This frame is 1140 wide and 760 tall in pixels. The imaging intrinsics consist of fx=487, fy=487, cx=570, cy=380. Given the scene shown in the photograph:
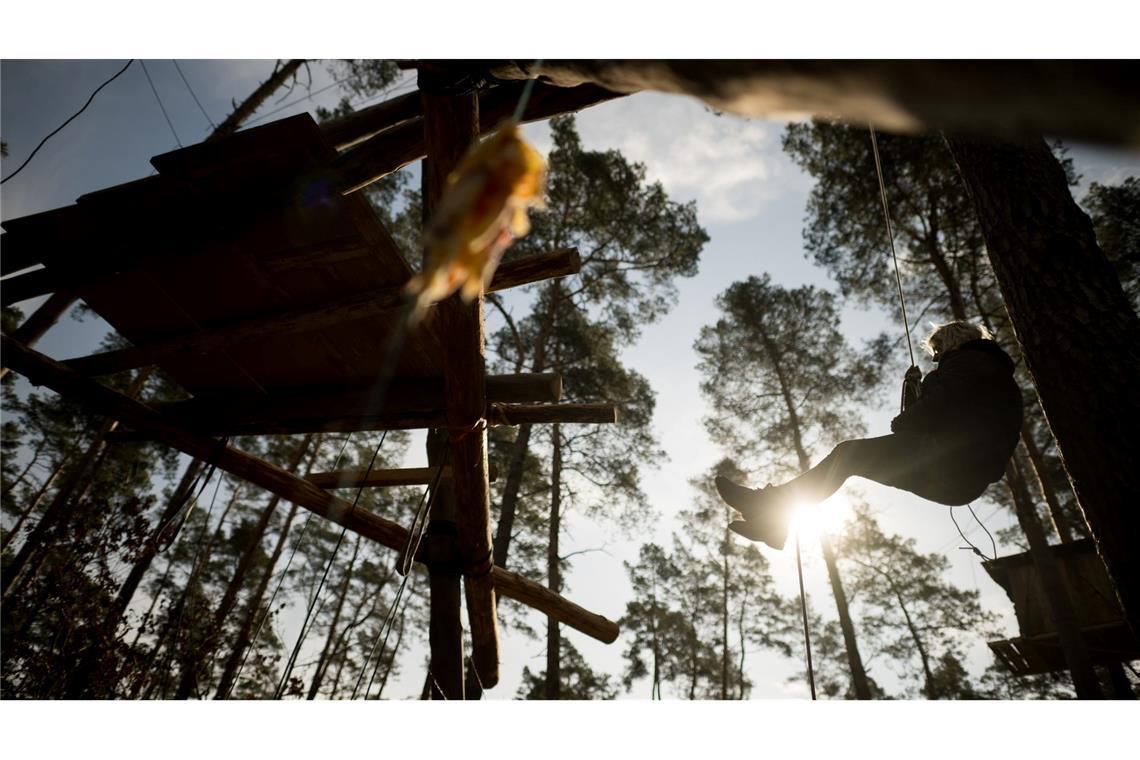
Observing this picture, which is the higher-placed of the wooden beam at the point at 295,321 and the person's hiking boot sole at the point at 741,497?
the wooden beam at the point at 295,321

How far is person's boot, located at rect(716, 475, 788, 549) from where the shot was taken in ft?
8.92

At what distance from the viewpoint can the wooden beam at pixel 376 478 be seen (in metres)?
3.87

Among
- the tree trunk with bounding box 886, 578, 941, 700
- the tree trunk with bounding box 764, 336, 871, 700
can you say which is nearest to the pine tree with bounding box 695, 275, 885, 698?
the tree trunk with bounding box 764, 336, 871, 700

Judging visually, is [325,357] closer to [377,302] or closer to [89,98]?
[377,302]

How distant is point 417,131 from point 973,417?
313 cm

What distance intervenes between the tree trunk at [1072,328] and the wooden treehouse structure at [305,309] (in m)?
2.16

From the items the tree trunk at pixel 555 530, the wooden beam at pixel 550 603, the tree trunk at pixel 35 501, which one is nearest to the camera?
the wooden beam at pixel 550 603

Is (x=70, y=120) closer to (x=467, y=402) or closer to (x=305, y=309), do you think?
(x=305, y=309)

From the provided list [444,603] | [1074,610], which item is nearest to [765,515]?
[444,603]

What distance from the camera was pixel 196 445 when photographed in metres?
3.79

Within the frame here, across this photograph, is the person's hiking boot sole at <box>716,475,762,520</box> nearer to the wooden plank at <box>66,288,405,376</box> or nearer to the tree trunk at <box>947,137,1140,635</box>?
the tree trunk at <box>947,137,1140,635</box>

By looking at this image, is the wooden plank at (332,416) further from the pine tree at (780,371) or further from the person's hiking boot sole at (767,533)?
the pine tree at (780,371)

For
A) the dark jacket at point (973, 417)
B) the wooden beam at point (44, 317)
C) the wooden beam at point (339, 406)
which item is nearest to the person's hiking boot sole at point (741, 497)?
the dark jacket at point (973, 417)

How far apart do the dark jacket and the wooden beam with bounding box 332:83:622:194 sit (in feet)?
7.27
